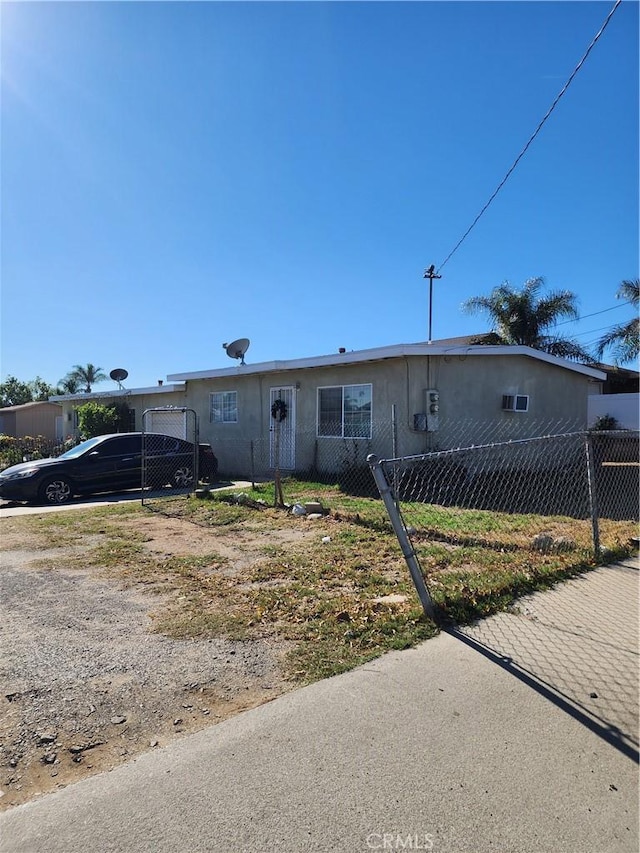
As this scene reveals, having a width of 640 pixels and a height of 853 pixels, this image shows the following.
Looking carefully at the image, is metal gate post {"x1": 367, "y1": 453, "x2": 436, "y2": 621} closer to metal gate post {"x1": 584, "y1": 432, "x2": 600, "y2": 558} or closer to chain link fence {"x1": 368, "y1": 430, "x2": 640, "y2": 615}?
chain link fence {"x1": 368, "y1": 430, "x2": 640, "y2": 615}

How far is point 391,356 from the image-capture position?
11.5 m

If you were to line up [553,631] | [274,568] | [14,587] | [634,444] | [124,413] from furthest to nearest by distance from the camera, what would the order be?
1. [124,413]
2. [634,444]
3. [274,568]
4. [14,587]
5. [553,631]

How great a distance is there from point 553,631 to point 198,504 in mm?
7410

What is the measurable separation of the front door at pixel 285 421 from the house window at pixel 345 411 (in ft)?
3.38

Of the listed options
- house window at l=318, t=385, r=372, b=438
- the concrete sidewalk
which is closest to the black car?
house window at l=318, t=385, r=372, b=438

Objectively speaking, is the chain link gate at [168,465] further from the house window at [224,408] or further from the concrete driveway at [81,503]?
the house window at [224,408]

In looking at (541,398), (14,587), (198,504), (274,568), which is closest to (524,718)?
(274,568)

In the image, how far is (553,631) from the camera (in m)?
3.76

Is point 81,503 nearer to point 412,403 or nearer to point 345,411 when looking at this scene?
point 345,411

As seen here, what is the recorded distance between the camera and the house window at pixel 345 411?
1266 cm

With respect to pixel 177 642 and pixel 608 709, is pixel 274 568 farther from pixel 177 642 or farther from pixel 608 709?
pixel 608 709

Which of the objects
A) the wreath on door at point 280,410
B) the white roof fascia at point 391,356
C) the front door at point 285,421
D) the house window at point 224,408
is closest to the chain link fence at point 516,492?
the white roof fascia at point 391,356

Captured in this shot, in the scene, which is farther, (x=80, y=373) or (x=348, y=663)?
(x=80, y=373)

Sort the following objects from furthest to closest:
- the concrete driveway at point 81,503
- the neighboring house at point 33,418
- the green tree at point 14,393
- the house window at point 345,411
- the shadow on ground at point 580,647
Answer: the green tree at point 14,393, the neighboring house at point 33,418, the house window at point 345,411, the concrete driveway at point 81,503, the shadow on ground at point 580,647
